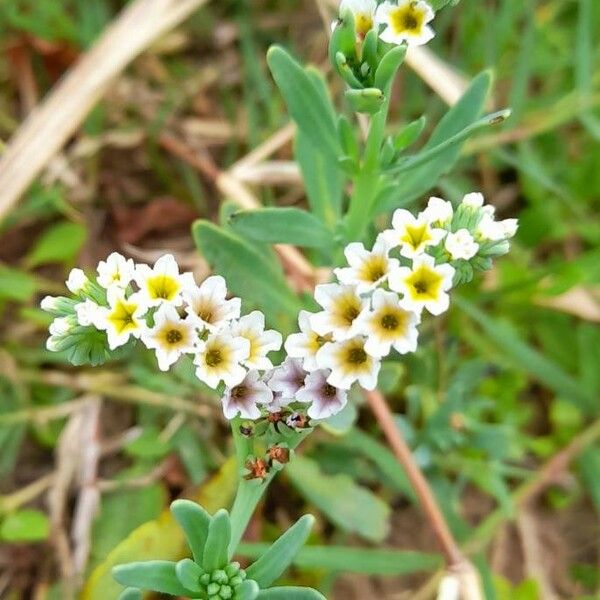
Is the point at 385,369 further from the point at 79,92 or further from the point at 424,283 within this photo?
the point at 79,92

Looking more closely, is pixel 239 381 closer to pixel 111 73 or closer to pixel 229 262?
pixel 229 262

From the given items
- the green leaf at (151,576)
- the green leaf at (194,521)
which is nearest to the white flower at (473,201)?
the green leaf at (194,521)

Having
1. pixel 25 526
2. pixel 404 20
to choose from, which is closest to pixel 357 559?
pixel 25 526

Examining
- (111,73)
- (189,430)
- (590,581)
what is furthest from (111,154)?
(590,581)

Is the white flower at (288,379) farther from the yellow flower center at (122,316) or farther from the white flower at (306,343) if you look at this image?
the yellow flower center at (122,316)

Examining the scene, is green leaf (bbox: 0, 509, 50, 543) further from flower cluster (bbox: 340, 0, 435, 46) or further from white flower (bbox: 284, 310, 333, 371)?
flower cluster (bbox: 340, 0, 435, 46)

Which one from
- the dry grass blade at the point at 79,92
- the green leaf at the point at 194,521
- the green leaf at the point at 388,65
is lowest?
the green leaf at the point at 194,521
